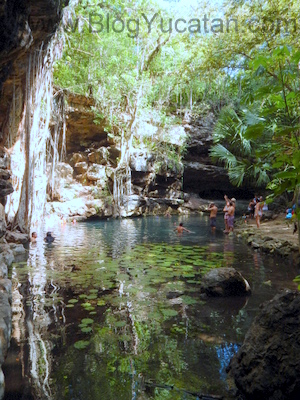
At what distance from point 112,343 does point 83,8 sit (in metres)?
14.1

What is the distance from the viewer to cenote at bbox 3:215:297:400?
243 cm

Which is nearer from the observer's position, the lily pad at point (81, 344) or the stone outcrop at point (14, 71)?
the lily pad at point (81, 344)

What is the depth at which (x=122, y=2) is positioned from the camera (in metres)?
16.3

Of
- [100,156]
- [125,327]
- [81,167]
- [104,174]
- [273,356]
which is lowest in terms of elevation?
[125,327]

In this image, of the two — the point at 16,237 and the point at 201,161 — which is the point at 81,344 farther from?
the point at 201,161

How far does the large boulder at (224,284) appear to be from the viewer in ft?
14.7

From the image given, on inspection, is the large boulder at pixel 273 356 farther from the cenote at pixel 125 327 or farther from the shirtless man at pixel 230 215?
the shirtless man at pixel 230 215

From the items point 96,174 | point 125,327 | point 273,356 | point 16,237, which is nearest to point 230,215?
point 16,237

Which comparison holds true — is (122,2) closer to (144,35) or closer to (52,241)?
(144,35)

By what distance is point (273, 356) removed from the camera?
219 cm

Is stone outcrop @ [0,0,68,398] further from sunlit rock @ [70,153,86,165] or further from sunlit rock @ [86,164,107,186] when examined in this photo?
sunlit rock @ [70,153,86,165]

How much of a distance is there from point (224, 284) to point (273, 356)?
234 centimetres

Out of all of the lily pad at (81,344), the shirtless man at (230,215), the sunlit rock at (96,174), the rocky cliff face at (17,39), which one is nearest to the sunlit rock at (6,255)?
the rocky cliff face at (17,39)

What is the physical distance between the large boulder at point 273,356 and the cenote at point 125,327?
226 mm
